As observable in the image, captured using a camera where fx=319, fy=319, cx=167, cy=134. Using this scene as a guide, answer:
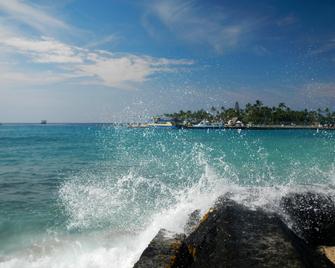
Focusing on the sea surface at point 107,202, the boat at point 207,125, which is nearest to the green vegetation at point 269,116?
the boat at point 207,125

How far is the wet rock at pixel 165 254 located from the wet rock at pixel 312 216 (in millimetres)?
2691

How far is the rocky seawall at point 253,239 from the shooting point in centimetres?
452

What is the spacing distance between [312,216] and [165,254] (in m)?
3.60

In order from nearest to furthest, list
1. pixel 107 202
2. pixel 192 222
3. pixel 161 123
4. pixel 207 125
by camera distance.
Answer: pixel 192 222 < pixel 107 202 < pixel 207 125 < pixel 161 123

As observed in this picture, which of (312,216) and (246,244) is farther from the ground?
(246,244)

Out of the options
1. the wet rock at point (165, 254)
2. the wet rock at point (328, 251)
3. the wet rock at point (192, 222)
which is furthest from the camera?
the wet rock at point (192, 222)

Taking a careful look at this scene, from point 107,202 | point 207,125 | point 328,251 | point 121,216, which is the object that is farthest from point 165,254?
point 207,125

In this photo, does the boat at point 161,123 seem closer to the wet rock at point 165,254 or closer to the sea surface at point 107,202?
the sea surface at point 107,202

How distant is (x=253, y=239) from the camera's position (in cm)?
491

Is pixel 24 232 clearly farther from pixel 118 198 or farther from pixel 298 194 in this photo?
pixel 298 194

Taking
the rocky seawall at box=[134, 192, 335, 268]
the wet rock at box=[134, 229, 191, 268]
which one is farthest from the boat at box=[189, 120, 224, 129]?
the wet rock at box=[134, 229, 191, 268]

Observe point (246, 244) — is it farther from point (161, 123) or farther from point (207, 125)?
point (161, 123)

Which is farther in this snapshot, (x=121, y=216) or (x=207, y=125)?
(x=207, y=125)

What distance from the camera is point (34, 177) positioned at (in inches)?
800
